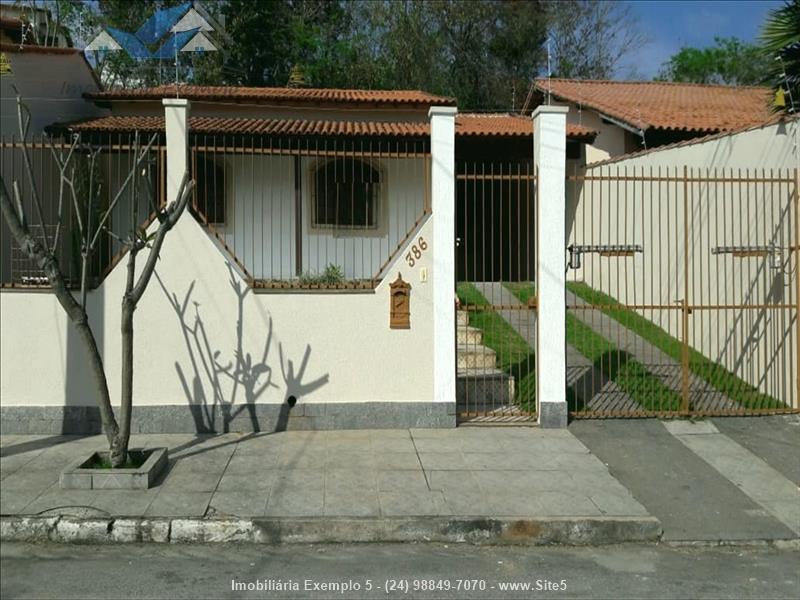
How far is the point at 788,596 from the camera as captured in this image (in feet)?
16.0

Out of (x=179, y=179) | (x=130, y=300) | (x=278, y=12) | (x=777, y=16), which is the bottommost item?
(x=130, y=300)

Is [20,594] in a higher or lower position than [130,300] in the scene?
lower

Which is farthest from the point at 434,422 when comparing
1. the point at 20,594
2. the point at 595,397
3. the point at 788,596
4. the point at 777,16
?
the point at 777,16

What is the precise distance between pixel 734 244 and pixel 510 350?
2.94 metres

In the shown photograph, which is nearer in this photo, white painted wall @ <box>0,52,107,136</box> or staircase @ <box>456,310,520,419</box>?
staircase @ <box>456,310,520,419</box>

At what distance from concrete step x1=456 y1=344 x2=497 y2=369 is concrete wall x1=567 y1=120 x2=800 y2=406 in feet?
5.65

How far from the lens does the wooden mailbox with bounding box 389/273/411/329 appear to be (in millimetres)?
7992

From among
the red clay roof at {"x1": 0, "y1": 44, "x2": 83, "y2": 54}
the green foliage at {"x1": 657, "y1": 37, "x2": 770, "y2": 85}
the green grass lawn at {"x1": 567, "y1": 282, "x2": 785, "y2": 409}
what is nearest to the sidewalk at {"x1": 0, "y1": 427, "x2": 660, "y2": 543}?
the green grass lawn at {"x1": 567, "y1": 282, "x2": 785, "y2": 409}

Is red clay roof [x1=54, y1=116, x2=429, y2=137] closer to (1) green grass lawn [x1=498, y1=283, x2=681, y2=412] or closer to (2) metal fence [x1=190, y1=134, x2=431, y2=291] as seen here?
(2) metal fence [x1=190, y1=134, x2=431, y2=291]

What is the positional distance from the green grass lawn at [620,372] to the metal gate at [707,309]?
0.05 ft

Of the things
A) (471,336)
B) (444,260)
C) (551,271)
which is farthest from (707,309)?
(444,260)

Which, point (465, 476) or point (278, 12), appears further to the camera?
point (278, 12)

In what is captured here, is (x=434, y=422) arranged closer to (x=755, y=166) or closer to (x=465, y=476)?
(x=465, y=476)

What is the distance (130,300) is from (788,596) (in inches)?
205
